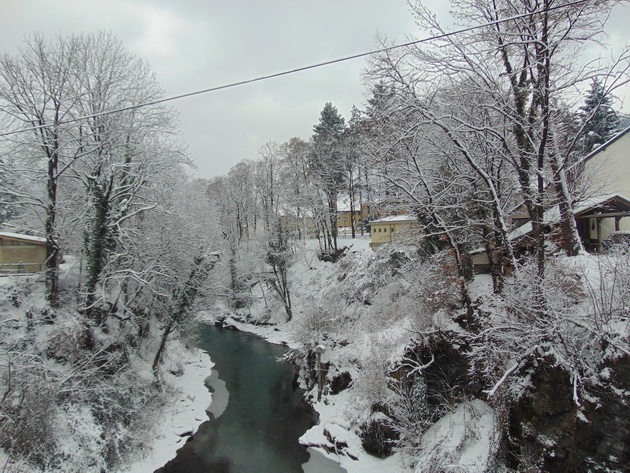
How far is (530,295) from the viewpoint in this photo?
6.59 metres

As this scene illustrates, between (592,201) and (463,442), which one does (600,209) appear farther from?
(463,442)

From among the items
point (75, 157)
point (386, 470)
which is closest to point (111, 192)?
point (75, 157)

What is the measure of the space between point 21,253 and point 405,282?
17.1 metres

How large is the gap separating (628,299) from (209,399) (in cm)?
1587

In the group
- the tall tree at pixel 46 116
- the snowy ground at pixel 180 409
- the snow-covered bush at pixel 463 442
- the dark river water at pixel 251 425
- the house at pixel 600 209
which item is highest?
the tall tree at pixel 46 116

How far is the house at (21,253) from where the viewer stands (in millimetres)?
13555

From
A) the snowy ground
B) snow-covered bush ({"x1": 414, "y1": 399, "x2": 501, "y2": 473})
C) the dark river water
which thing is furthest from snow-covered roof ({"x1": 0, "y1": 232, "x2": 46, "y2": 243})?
snow-covered bush ({"x1": 414, "y1": 399, "x2": 501, "y2": 473})

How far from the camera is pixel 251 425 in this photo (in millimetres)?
13422

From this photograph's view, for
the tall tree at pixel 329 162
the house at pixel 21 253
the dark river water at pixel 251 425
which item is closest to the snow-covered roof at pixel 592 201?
the dark river water at pixel 251 425

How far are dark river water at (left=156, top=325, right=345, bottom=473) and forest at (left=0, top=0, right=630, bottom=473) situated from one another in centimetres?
115

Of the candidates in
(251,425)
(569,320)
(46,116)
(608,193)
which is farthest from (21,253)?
(608,193)

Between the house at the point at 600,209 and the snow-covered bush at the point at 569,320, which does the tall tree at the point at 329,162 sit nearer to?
the house at the point at 600,209

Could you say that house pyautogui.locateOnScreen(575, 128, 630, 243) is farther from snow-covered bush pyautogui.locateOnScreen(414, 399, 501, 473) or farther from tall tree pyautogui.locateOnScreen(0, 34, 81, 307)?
tall tree pyautogui.locateOnScreen(0, 34, 81, 307)

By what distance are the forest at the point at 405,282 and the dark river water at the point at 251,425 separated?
1.15 m
